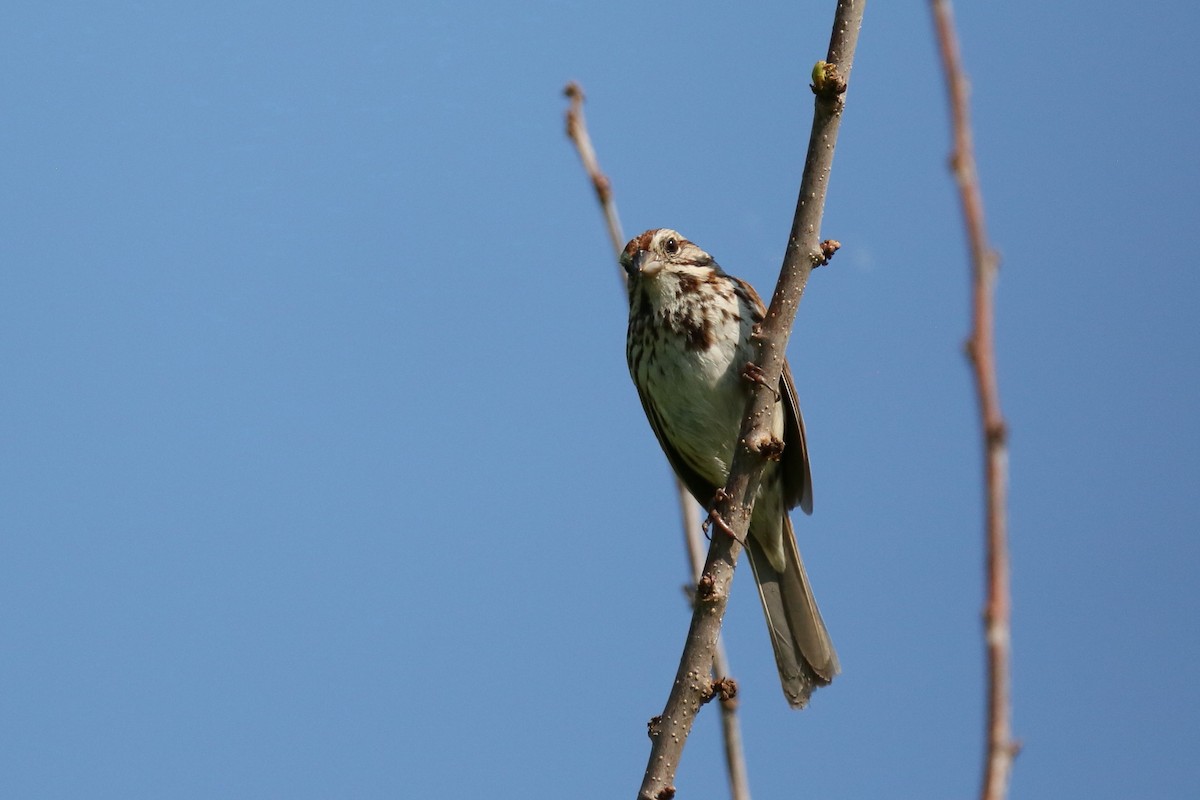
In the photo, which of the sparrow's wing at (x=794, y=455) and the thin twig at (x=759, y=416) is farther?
the sparrow's wing at (x=794, y=455)

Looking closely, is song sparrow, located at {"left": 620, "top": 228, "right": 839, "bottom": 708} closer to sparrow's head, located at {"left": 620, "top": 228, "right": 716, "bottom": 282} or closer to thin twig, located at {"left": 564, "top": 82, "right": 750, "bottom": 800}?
sparrow's head, located at {"left": 620, "top": 228, "right": 716, "bottom": 282}

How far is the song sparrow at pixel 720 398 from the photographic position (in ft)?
19.5

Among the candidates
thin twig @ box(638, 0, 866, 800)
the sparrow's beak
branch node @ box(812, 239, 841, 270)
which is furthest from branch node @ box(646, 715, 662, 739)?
the sparrow's beak

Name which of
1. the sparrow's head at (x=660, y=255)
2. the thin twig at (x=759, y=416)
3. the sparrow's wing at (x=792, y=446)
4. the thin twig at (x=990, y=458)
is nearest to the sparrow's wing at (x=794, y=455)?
the sparrow's wing at (x=792, y=446)

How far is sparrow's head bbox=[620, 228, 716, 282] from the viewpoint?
614cm

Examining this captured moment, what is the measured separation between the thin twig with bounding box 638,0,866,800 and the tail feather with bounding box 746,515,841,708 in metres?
1.81

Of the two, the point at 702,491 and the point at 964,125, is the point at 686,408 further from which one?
the point at 964,125

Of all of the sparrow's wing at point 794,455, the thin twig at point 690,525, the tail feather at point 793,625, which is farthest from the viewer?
the sparrow's wing at point 794,455

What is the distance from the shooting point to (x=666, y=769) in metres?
3.54

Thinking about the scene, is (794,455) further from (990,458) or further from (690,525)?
(990,458)

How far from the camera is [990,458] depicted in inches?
63.2

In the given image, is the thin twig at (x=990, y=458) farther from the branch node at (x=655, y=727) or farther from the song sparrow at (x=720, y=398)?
the song sparrow at (x=720, y=398)

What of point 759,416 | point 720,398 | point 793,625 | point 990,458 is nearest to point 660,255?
point 720,398

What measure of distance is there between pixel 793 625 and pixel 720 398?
1033mm
